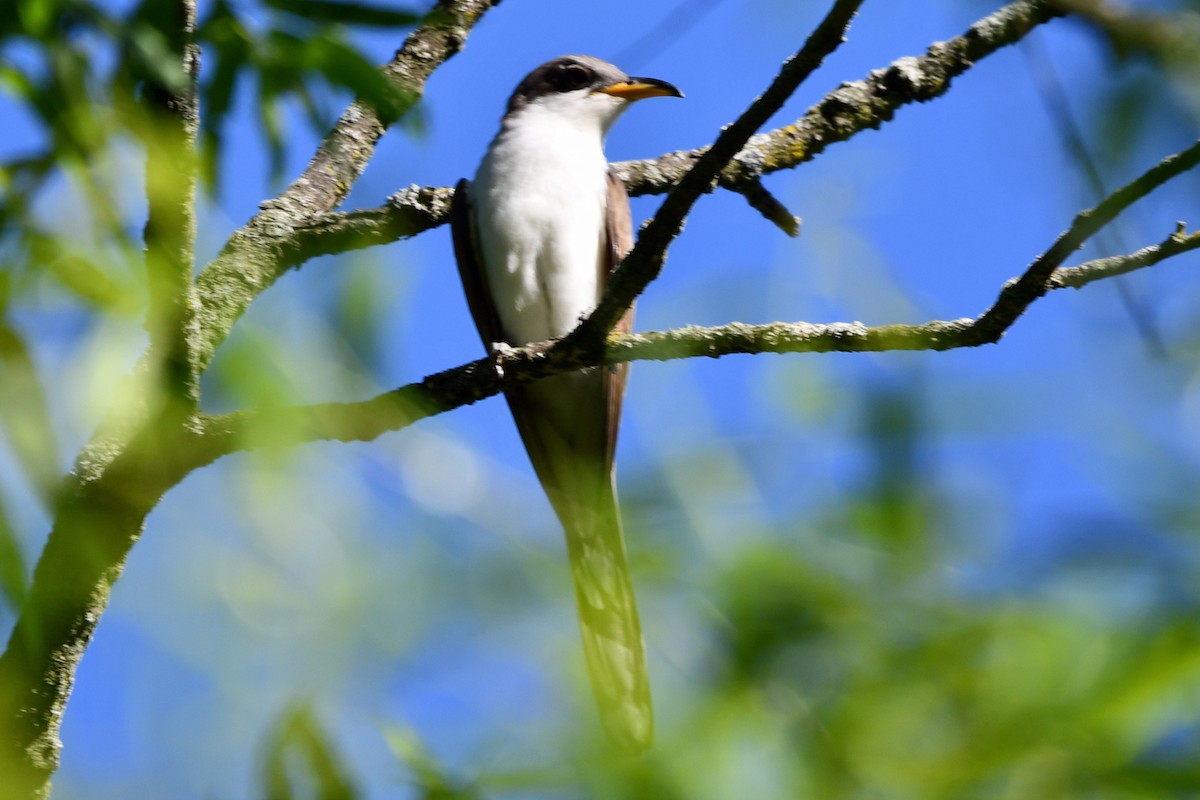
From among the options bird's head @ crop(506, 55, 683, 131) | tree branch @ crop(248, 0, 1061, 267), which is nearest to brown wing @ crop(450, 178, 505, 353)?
bird's head @ crop(506, 55, 683, 131)

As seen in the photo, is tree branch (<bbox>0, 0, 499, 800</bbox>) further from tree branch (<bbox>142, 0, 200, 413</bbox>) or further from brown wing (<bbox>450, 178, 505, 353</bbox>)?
brown wing (<bbox>450, 178, 505, 353</bbox>)

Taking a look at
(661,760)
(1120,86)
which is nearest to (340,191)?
(1120,86)

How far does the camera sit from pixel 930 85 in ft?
14.1

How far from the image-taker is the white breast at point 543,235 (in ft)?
18.0

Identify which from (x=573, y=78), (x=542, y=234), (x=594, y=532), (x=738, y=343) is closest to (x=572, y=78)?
(x=573, y=78)

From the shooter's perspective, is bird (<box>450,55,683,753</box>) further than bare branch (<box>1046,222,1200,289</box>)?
Yes

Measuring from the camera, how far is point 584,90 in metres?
6.20

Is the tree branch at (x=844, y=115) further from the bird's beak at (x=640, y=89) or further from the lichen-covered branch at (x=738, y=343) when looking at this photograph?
the bird's beak at (x=640, y=89)

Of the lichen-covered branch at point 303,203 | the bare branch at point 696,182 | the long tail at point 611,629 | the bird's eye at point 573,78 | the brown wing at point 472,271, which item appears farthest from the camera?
the bird's eye at point 573,78

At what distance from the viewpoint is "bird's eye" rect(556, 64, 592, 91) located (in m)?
6.27

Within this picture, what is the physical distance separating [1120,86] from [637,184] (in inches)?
116

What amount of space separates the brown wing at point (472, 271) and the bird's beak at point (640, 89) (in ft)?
3.17

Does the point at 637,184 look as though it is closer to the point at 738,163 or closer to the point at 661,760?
the point at 738,163

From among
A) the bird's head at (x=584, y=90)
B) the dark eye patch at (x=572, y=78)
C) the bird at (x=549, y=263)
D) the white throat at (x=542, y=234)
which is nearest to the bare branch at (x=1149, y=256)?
the bird at (x=549, y=263)
